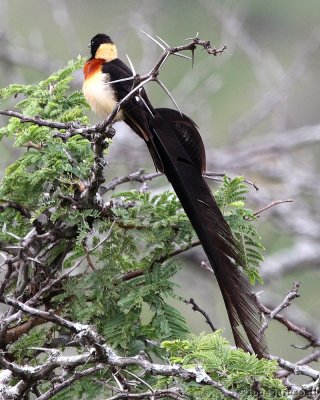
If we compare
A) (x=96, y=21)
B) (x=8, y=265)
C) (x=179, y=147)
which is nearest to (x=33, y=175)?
(x=8, y=265)

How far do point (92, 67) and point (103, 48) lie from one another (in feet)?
0.79

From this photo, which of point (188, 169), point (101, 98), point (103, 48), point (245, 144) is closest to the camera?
point (188, 169)

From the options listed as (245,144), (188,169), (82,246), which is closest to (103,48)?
(188,169)

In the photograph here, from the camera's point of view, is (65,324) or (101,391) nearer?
(65,324)

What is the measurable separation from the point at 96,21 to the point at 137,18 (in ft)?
25.6

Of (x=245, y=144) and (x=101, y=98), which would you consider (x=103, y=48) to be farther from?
(x=245, y=144)

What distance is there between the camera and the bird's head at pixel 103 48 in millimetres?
4105

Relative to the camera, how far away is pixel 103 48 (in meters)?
4.16

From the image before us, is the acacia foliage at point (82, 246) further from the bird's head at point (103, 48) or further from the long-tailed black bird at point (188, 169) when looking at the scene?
the bird's head at point (103, 48)

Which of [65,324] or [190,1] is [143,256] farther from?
[190,1]

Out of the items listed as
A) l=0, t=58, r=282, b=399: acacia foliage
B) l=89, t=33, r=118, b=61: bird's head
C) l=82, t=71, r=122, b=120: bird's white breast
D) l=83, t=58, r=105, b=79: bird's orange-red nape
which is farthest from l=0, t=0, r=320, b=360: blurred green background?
l=0, t=58, r=282, b=399: acacia foliage

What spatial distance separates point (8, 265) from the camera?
3.17 metres

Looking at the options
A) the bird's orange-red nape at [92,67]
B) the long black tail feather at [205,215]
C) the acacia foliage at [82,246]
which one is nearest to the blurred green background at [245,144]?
the bird's orange-red nape at [92,67]

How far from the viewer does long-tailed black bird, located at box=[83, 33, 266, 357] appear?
9.71 feet
